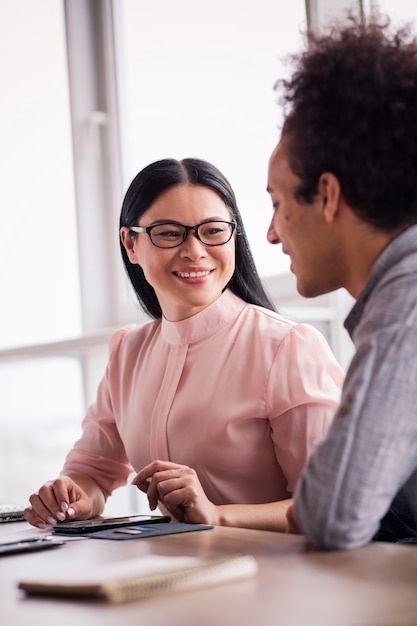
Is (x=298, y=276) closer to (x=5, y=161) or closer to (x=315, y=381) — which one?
(x=315, y=381)

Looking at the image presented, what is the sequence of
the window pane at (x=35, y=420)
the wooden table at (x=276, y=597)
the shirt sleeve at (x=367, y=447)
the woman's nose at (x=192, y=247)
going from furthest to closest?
the window pane at (x=35, y=420) < the woman's nose at (x=192, y=247) < the shirt sleeve at (x=367, y=447) < the wooden table at (x=276, y=597)

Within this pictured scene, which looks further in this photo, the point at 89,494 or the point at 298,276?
the point at 89,494

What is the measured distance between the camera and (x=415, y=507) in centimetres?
133

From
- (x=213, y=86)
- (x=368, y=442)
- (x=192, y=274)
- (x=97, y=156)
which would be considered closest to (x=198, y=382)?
(x=192, y=274)

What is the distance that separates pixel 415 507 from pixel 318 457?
0.95 feet

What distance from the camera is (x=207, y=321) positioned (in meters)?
1.99

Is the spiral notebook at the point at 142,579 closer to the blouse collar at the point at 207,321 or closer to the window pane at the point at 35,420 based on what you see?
the blouse collar at the point at 207,321

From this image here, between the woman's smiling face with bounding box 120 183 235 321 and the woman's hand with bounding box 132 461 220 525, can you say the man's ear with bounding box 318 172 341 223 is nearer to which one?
the woman's hand with bounding box 132 461 220 525

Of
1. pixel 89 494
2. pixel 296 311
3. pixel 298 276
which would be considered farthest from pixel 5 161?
pixel 298 276

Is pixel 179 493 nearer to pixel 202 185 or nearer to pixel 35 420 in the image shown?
pixel 202 185

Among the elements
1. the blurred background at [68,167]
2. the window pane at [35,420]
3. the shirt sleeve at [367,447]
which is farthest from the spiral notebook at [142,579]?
the window pane at [35,420]

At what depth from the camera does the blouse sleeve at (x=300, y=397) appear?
5.72 ft

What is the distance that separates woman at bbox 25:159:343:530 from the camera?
176cm

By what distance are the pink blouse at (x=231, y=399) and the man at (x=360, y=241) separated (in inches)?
14.4
